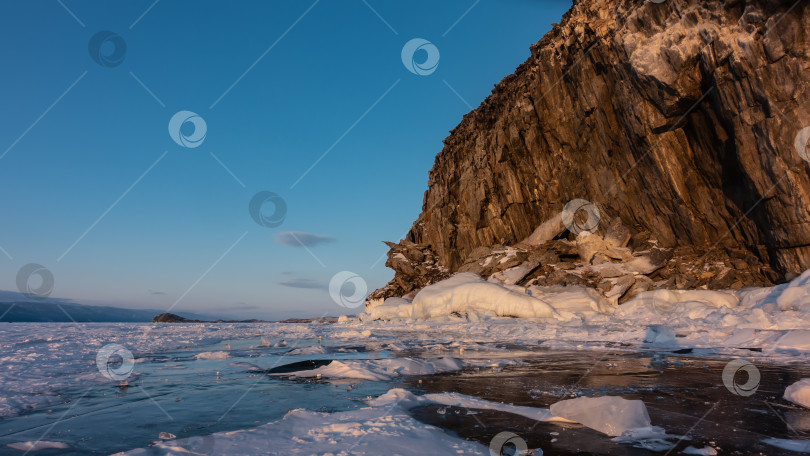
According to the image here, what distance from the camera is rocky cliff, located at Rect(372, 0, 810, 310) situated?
17.7 m

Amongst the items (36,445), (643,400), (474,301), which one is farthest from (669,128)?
(36,445)

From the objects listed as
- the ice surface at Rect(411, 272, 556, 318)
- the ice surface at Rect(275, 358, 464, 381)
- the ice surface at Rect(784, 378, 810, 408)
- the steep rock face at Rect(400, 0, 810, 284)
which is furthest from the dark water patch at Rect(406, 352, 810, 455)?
the steep rock face at Rect(400, 0, 810, 284)

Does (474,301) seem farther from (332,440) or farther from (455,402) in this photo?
(332,440)

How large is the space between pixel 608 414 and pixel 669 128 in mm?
24435

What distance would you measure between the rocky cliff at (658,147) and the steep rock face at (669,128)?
0.07m

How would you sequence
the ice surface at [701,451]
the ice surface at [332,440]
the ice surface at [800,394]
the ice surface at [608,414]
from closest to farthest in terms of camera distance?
the ice surface at [701,451] < the ice surface at [332,440] < the ice surface at [608,414] < the ice surface at [800,394]

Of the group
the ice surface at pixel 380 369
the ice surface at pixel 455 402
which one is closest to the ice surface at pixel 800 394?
the ice surface at pixel 455 402

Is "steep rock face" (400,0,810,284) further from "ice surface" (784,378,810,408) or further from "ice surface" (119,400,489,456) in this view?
"ice surface" (119,400,489,456)

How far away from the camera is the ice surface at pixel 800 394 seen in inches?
193

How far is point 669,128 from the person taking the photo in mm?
24219

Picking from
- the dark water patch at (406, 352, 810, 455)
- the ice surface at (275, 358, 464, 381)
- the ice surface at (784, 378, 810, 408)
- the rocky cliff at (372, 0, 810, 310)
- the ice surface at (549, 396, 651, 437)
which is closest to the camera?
the dark water patch at (406, 352, 810, 455)

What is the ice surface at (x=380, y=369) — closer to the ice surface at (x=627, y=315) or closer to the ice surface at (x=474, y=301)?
the ice surface at (x=627, y=315)

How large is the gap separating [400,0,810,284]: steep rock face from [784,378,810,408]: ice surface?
16.3m

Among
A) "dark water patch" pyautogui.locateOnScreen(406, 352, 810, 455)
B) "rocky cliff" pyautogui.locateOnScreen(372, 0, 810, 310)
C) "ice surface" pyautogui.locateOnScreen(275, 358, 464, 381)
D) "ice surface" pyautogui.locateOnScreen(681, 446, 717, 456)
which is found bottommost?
"ice surface" pyautogui.locateOnScreen(681, 446, 717, 456)
